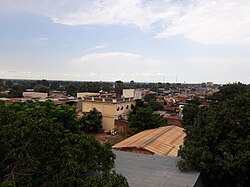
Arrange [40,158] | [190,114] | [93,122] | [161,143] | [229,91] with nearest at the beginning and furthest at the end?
[40,158] < [161,143] < [93,122] < [190,114] < [229,91]

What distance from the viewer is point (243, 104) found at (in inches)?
401

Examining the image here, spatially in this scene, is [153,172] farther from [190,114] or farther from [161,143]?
[190,114]

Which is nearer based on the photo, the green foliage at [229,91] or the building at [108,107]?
the building at [108,107]

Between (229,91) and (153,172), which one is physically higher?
(229,91)

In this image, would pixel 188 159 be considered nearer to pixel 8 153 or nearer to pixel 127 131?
pixel 8 153

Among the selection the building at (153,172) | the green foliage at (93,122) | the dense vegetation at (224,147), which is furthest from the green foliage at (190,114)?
the building at (153,172)

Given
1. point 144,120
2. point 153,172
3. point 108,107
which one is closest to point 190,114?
point 144,120

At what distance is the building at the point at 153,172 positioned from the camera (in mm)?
8250

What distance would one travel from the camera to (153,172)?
9.27 m

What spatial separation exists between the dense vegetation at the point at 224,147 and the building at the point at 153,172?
24.5 inches

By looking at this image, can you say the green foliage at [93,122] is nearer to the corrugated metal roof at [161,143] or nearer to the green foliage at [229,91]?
the corrugated metal roof at [161,143]

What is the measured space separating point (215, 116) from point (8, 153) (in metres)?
8.45

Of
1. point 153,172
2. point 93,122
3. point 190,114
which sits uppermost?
point 190,114

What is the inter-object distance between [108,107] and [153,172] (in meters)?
16.3
